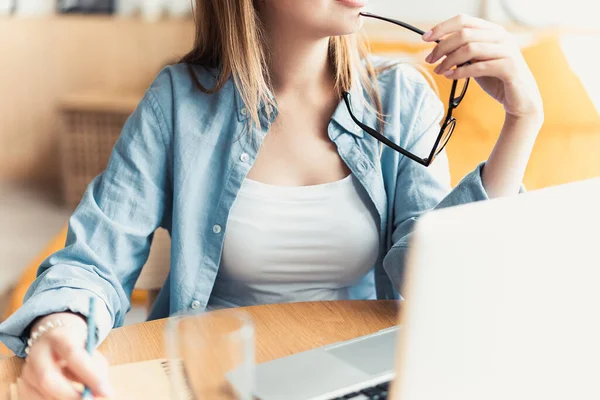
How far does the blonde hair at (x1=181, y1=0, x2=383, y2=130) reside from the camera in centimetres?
109

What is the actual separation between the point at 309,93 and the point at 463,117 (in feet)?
2.38

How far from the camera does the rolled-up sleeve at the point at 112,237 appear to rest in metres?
0.82

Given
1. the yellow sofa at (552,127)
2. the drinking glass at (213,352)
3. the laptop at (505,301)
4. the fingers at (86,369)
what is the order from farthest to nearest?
the yellow sofa at (552,127)
the fingers at (86,369)
the drinking glass at (213,352)
the laptop at (505,301)

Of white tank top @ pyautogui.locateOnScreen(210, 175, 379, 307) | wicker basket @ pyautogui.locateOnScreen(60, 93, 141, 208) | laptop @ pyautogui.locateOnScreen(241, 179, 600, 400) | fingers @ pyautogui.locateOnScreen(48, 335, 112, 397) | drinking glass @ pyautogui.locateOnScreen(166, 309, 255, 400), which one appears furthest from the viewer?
wicker basket @ pyautogui.locateOnScreen(60, 93, 141, 208)

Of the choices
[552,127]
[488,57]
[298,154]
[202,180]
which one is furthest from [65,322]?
[552,127]

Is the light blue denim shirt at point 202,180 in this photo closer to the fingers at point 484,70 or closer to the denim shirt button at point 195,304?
the denim shirt button at point 195,304

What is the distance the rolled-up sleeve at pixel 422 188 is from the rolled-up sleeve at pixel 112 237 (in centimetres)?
39

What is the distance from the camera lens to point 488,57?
3.23 ft

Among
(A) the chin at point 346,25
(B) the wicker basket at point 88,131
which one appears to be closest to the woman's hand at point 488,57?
(A) the chin at point 346,25

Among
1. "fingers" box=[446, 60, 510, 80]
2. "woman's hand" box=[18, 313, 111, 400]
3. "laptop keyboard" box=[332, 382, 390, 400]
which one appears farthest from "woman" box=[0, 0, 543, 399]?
"laptop keyboard" box=[332, 382, 390, 400]

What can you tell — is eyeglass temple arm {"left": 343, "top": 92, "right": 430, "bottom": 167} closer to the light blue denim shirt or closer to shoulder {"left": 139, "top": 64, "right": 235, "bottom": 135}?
the light blue denim shirt

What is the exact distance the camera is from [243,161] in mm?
1099

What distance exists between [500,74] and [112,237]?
2.06 feet

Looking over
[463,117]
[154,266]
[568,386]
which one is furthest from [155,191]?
[463,117]
